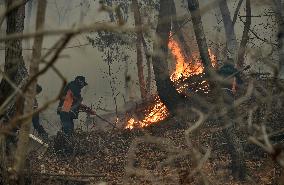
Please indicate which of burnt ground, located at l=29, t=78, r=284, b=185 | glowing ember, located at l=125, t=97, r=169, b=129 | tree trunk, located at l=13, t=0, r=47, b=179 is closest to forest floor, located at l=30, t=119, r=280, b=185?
burnt ground, located at l=29, t=78, r=284, b=185

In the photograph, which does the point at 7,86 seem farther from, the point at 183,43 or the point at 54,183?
the point at 183,43

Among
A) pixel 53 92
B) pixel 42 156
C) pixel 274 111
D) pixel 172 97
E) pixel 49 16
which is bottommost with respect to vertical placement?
pixel 42 156

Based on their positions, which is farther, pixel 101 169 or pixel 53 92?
pixel 53 92

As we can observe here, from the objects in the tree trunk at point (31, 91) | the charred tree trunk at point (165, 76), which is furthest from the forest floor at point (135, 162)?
the tree trunk at point (31, 91)

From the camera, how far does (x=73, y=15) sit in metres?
41.2

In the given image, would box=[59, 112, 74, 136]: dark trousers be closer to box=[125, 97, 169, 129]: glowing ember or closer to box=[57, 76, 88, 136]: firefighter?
box=[57, 76, 88, 136]: firefighter

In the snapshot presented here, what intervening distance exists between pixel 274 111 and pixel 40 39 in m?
8.92

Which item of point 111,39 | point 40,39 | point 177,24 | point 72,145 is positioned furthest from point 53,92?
point 40,39

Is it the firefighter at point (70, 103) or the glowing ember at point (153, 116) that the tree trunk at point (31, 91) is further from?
the glowing ember at point (153, 116)

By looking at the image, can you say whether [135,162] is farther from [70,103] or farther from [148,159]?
[70,103]


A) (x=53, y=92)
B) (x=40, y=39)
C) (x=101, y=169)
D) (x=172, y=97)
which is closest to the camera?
(x=40, y=39)

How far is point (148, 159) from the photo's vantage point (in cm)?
948

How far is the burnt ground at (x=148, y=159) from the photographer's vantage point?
780 centimetres

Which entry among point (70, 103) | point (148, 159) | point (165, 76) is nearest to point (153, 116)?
point (165, 76)
